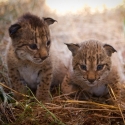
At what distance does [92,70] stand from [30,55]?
2.41 feet

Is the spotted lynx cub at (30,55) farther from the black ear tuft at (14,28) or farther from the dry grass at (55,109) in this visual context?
the dry grass at (55,109)

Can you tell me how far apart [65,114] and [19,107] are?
0.52 metres

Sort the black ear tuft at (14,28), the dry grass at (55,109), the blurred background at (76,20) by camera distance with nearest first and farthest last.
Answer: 1. the dry grass at (55,109)
2. the black ear tuft at (14,28)
3. the blurred background at (76,20)

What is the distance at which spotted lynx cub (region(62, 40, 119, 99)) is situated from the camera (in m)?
3.81

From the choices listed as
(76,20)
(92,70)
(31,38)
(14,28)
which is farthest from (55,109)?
(76,20)

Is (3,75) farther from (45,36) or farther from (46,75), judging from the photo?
(45,36)

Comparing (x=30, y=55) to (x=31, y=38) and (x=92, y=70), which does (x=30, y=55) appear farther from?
(x=92, y=70)

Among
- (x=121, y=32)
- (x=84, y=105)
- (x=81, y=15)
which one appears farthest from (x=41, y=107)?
(x=81, y=15)

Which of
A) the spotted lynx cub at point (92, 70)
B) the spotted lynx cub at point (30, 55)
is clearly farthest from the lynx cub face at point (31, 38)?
the spotted lynx cub at point (92, 70)

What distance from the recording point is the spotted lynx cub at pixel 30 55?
3760 millimetres

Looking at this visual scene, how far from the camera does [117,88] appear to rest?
13.5 ft

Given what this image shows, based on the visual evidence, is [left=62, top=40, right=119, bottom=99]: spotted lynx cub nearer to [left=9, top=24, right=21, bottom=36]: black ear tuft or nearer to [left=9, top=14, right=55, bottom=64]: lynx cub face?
[left=9, top=14, right=55, bottom=64]: lynx cub face

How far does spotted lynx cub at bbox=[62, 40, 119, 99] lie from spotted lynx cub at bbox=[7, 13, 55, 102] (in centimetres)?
→ 32

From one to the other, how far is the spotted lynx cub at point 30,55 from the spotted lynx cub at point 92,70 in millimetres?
321
